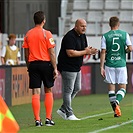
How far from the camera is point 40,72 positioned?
1285cm

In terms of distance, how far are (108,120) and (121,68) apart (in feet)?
4.18

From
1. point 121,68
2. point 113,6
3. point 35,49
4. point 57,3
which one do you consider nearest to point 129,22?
point 113,6

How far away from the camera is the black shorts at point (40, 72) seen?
42.0ft

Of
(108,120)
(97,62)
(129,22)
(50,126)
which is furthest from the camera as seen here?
(129,22)

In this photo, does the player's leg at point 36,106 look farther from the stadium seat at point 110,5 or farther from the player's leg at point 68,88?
the stadium seat at point 110,5

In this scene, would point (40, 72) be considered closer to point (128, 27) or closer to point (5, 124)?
point (5, 124)

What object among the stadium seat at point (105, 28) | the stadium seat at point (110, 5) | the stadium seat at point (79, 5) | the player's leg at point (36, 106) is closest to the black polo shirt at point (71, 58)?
the player's leg at point (36, 106)

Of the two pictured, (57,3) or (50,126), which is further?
(57,3)

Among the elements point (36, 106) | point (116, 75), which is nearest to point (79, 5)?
point (116, 75)

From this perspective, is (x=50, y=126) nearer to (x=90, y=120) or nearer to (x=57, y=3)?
(x=90, y=120)

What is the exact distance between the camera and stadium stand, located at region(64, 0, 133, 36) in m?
29.4

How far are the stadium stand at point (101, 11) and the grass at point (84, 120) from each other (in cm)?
894

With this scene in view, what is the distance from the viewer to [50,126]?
501 inches

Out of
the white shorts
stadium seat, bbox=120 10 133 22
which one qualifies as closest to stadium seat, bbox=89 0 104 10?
stadium seat, bbox=120 10 133 22
